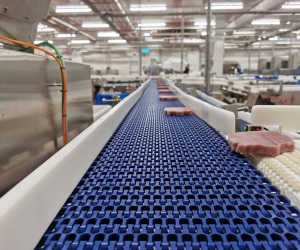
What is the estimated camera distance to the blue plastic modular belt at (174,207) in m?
0.41

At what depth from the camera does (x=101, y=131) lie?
0.95m

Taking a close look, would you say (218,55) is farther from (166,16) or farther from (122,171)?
(122,171)

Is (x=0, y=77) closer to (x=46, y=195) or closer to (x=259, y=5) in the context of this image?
(x=46, y=195)

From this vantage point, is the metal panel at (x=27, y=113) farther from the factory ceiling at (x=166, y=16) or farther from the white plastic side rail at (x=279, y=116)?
the factory ceiling at (x=166, y=16)

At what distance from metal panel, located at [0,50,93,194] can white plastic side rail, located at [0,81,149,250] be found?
0.12 m

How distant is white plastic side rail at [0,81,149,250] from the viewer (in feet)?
1.20

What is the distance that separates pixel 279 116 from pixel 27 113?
997 millimetres

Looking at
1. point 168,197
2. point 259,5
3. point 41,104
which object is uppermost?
point 259,5

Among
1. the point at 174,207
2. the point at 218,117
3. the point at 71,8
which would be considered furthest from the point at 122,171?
the point at 71,8

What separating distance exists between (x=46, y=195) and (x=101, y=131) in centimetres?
49

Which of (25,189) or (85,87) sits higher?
(85,87)

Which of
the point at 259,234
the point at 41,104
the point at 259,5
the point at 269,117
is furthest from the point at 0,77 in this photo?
the point at 259,5

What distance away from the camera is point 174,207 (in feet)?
1.68

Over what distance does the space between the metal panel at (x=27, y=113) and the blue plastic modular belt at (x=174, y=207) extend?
17cm
